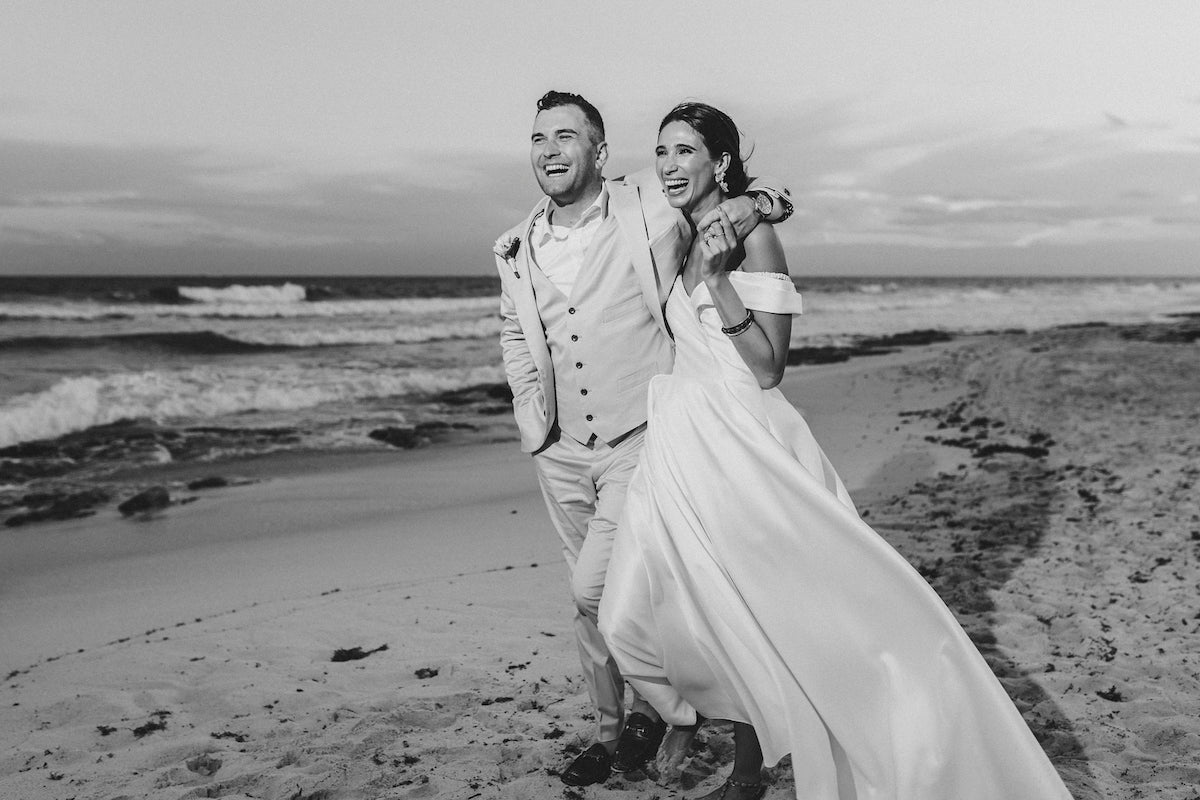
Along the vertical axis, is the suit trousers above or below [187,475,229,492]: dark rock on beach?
above

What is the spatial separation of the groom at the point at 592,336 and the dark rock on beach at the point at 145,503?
5713 mm

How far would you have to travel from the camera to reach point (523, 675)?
14.8 feet

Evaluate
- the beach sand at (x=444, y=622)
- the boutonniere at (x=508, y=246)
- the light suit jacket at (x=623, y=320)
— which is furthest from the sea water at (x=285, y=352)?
the boutonniere at (x=508, y=246)

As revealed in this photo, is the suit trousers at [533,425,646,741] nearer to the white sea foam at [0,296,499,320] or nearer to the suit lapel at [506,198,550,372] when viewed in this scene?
the suit lapel at [506,198,550,372]

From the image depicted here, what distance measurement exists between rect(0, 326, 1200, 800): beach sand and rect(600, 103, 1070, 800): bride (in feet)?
2.16

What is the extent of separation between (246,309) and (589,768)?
31084 millimetres

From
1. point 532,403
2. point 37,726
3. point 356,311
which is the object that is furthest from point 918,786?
point 356,311

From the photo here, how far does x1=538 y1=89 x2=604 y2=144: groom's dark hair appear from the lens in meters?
3.51

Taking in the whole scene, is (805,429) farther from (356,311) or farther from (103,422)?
(356,311)

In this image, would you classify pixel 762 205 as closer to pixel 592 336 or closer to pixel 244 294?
pixel 592 336

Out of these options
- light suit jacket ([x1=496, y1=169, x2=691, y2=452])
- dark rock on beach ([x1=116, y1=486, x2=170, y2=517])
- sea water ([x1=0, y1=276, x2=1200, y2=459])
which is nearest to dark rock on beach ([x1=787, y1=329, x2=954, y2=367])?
sea water ([x1=0, y1=276, x2=1200, y2=459])

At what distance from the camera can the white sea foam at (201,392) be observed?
477 inches

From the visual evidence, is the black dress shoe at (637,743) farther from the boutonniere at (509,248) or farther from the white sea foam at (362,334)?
the white sea foam at (362,334)

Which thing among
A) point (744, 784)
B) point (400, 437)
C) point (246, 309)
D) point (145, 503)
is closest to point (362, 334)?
point (246, 309)
